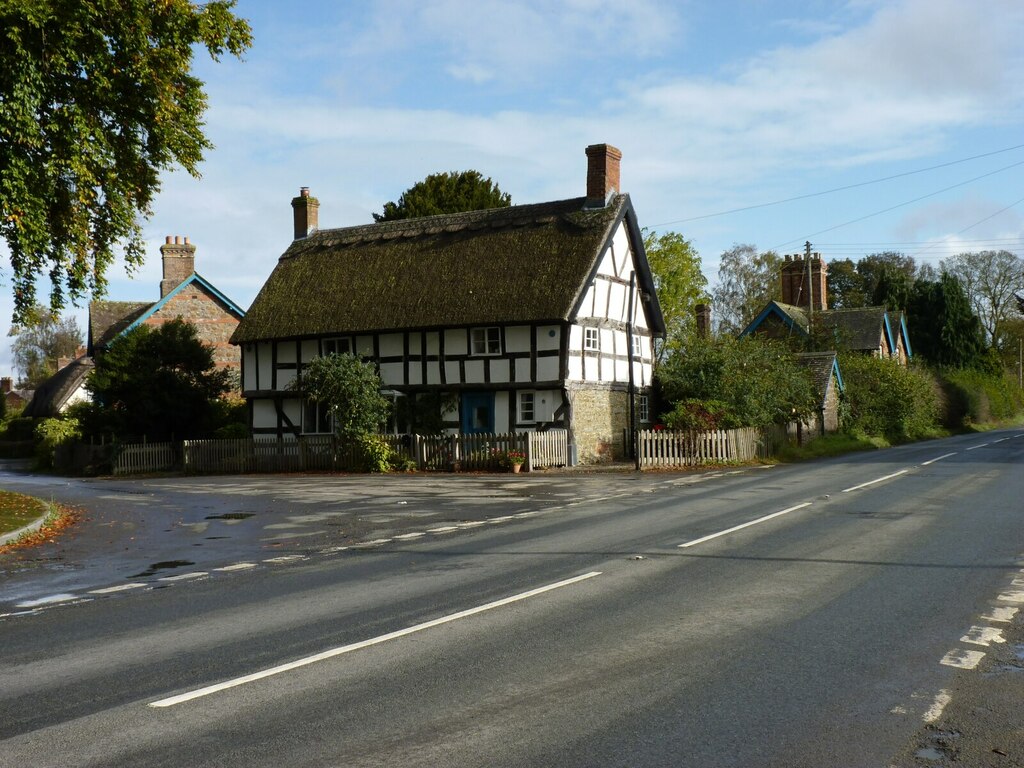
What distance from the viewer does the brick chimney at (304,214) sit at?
44031 mm

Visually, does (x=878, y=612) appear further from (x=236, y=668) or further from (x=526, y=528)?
(x=526, y=528)

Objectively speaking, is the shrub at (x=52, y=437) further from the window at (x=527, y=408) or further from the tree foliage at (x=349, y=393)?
the window at (x=527, y=408)

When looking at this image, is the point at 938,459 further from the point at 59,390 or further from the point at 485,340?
the point at 59,390

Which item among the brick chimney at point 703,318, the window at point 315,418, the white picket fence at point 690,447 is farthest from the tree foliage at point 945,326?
the window at point 315,418

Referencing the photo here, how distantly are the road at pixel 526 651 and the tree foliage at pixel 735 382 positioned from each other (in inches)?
823

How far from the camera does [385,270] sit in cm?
3869

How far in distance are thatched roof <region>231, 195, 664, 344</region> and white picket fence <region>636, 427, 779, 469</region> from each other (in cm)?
548

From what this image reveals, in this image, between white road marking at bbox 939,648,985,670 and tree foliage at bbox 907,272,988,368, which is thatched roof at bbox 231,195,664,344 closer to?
white road marking at bbox 939,648,985,670

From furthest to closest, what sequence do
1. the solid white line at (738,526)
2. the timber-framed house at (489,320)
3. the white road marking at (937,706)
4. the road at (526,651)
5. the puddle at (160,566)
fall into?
the timber-framed house at (489,320), the solid white line at (738,526), the puddle at (160,566), the white road marking at (937,706), the road at (526,651)

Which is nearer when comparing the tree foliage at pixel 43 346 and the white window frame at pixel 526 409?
the white window frame at pixel 526 409

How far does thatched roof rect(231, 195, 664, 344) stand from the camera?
34.4 metres

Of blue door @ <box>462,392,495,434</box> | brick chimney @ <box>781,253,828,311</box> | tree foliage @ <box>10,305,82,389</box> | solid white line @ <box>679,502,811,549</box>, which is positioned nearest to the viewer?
solid white line @ <box>679,502,811,549</box>

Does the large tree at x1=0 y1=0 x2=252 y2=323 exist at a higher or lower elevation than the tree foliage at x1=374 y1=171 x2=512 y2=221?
lower

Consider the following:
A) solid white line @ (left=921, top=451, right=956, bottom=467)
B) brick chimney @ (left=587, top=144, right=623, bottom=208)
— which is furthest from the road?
brick chimney @ (left=587, top=144, right=623, bottom=208)
